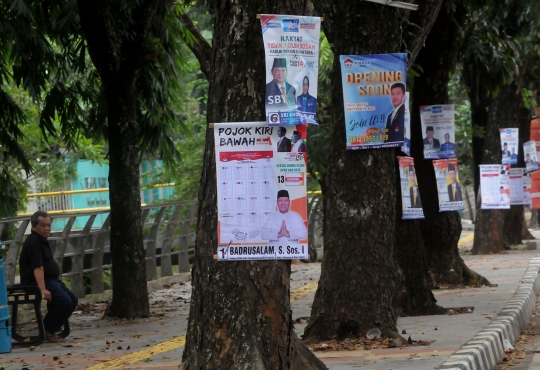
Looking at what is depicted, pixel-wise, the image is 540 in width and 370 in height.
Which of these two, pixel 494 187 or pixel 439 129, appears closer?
pixel 439 129

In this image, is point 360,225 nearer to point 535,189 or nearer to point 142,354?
point 142,354

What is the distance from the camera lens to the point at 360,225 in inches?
383

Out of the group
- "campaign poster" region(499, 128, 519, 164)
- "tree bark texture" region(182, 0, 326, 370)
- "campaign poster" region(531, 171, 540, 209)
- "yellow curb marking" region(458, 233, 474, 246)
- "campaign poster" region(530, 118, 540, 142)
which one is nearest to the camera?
"tree bark texture" region(182, 0, 326, 370)

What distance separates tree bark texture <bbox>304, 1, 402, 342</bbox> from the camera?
31.9ft

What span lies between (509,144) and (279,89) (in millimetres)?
17657

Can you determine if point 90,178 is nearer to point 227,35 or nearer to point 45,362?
point 45,362

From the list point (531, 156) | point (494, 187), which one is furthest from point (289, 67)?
point (494, 187)

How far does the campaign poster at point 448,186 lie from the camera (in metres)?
15.4

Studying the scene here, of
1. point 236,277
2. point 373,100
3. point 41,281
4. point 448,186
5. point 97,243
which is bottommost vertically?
point 41,281

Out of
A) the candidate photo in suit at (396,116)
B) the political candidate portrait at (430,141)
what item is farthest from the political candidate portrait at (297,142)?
the political candidate portrait at (430,141)

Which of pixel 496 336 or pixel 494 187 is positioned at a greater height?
pixel 494 187

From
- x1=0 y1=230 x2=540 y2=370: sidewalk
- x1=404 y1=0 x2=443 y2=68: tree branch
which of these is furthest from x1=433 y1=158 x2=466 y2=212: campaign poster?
x1=404 y1=0 x2=443 y2=68: tree branch

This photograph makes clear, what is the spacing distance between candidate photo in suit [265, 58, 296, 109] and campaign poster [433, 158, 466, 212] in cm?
919

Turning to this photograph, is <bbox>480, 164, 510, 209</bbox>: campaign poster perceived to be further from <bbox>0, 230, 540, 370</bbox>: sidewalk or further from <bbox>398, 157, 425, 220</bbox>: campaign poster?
<bbox>398, 157, 425, 220</bbox>: campaign poster
